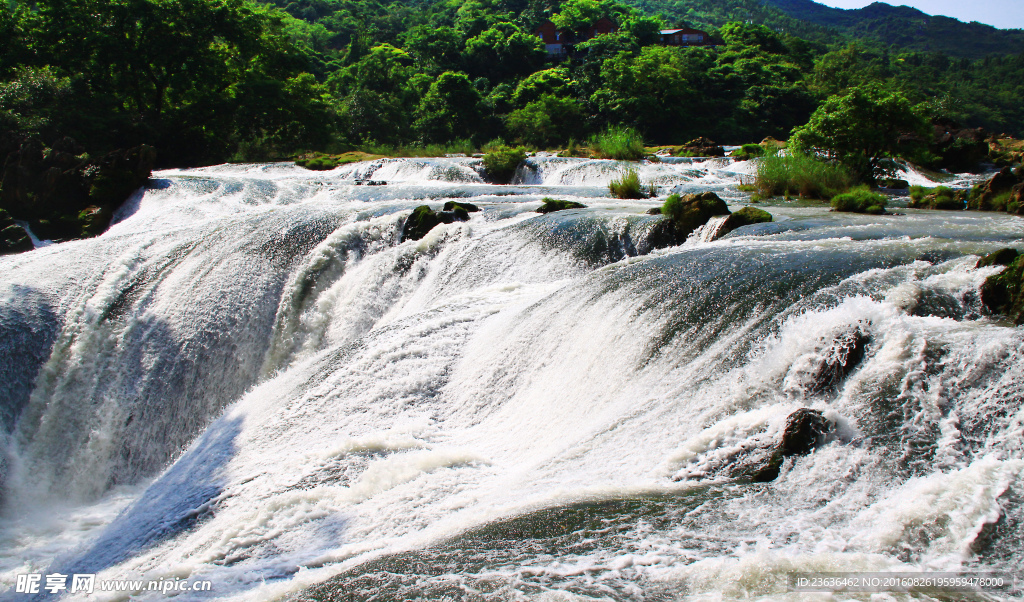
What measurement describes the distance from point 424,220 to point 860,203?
311 inches

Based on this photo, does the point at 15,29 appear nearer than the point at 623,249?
No

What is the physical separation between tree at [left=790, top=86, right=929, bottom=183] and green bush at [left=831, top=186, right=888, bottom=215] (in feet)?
11.5

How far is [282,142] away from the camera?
31250 millimetres

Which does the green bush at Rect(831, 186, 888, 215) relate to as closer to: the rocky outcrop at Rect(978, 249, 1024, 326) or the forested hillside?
the forested hillside

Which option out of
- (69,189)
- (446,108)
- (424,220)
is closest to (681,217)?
(424,220)

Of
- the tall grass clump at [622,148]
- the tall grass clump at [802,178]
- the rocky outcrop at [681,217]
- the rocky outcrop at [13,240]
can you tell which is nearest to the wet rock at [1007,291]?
the rocky outcrop at [681,217]

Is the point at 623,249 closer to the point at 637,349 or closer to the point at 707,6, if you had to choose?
the point at 637,349

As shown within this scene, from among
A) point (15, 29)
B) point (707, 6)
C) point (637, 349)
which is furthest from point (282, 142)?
point (707, 6)

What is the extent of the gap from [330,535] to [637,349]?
3177 mm

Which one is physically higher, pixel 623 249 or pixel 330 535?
pixel 623 249

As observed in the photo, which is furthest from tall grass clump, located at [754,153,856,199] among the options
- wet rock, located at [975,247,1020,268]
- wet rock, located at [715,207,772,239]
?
wet rock, located at [975,247,1020,268]

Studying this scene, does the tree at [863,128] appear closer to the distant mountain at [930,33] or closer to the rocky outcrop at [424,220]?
the rocky outcrop at [424,220]

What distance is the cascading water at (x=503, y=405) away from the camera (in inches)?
142

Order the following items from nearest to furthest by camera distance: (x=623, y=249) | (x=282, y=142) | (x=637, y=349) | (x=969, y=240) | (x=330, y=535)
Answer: (x=330, y=535), (x=637, y=349), (x=969, y=240), (x=623, y=249), (x=282, y=142)
